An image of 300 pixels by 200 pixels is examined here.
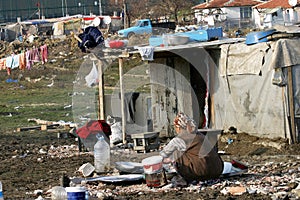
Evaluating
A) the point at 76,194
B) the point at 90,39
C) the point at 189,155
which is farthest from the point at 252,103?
the point at 76,194

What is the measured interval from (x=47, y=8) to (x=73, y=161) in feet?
274

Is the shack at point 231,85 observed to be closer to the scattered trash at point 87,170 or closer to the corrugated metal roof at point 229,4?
the scattered trash at point 87,170

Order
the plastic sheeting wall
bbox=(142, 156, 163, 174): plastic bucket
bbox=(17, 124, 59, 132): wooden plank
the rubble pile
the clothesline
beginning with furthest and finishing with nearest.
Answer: the clothesline
bbox=(17, 124, 59, 132): wooden plank
the plastic sheeting wall
bbox=(142, 156, 163, 174): plastic bucket
the rubble pile

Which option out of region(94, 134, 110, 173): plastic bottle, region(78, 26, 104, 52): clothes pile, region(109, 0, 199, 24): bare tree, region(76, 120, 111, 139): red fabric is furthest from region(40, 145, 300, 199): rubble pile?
region(109, 0, 199, 24): bare tree

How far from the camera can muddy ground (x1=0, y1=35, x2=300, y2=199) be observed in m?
10.6

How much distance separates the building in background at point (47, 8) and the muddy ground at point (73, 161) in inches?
2958

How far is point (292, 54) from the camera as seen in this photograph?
13.9 m

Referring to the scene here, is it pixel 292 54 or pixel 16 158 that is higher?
pixel 292 54

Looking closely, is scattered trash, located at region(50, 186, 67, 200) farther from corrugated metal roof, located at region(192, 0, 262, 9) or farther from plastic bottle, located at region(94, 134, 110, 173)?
corrugated metal roof, located at region(192, 0, 262, 9)

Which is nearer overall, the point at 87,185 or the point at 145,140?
the point at 87,185

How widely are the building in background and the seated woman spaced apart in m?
81.5

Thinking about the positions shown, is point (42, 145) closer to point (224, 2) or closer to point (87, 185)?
point (87, 185)

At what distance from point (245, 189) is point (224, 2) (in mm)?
58386

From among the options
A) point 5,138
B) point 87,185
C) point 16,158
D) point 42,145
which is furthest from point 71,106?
point 87,185
